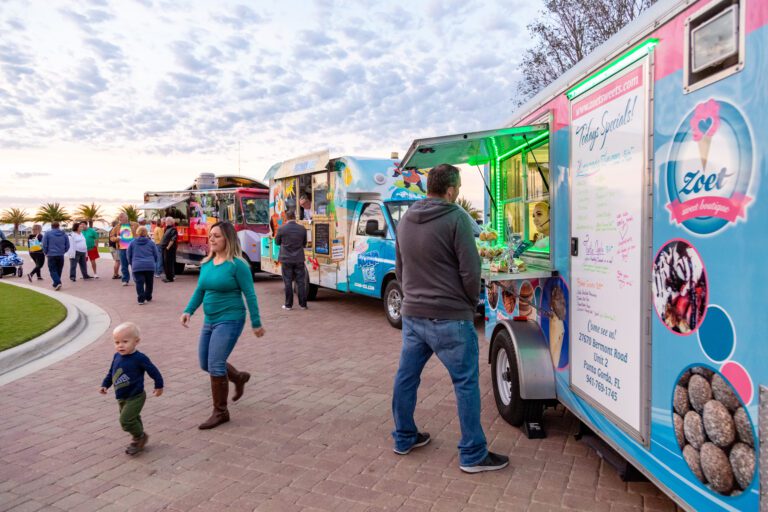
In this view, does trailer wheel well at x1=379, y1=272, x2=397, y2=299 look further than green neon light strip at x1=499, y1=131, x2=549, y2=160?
Yes

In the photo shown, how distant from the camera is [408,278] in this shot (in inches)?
148

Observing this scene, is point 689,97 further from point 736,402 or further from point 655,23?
point 736,402

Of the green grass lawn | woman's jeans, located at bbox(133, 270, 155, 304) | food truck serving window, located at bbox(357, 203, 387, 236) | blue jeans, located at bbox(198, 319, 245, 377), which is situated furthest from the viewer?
woman's jeans, located at bbox(133, 270, 155, 304)

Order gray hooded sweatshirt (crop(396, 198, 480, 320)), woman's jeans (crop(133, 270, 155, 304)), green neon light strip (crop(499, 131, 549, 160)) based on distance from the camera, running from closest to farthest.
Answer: gray hooded sweatshirt (crop(396, 198, 480, 320))
green neon light strip (crop(499, 131, 549, 160))
woman's jeans (crop(133, 270, 155, 304))

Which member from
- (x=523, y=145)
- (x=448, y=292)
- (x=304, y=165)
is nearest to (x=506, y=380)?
(x=448, y=292)

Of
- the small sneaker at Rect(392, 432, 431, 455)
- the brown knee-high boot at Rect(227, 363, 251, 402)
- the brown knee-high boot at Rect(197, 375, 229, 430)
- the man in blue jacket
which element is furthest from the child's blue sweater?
the man in blue jacket

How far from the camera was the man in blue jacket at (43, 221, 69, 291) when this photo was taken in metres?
13.8

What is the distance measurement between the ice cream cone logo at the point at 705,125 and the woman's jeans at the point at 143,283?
10868 millimetres

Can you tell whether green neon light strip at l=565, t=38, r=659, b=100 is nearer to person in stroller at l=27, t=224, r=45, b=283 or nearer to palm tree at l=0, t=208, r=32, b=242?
person in stroller at l=27, t=224, r=45, b=283

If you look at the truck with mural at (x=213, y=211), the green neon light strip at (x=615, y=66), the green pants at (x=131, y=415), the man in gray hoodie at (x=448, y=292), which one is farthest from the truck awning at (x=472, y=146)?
the truck with mural at (x=213, y=211)

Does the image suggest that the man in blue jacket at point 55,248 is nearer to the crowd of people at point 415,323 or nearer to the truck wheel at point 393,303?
the truck wheel at point 393,303

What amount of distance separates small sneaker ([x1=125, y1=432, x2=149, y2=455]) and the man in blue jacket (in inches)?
459

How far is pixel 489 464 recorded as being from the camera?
3.70 m

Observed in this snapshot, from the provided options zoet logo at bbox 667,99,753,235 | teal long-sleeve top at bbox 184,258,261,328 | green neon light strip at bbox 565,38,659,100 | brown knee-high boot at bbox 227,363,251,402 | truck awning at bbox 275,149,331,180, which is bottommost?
brown knee-high boot at bbox 227,363,251,402
